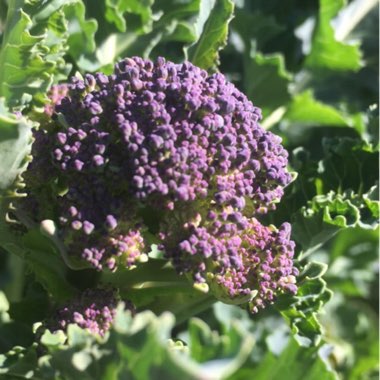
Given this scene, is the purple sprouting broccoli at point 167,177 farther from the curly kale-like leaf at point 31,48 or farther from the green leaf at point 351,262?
the green leaf at point 351,262

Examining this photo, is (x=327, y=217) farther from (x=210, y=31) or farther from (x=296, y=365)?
(x=210, y=31)

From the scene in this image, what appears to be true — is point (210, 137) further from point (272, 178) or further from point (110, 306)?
point (110, 306)

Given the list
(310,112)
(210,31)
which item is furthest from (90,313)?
(310,112)

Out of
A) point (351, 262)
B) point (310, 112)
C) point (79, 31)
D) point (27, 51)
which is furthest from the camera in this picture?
point (351, 262)

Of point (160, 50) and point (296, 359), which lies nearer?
point (296, 359)

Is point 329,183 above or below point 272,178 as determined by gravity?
below

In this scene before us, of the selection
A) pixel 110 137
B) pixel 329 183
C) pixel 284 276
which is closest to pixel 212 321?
pixel 329 183

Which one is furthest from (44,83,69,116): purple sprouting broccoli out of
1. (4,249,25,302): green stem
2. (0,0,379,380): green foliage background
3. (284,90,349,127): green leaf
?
(284,90,349,127): green leaf
